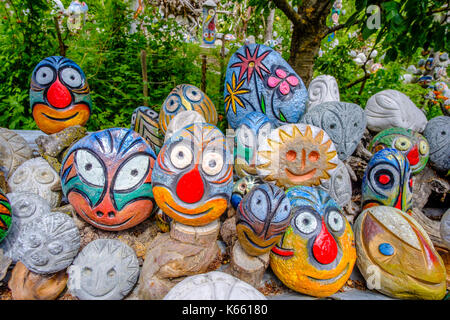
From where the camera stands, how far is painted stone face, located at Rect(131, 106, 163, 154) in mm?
3232

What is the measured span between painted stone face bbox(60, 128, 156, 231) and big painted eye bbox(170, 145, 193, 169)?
355 mm

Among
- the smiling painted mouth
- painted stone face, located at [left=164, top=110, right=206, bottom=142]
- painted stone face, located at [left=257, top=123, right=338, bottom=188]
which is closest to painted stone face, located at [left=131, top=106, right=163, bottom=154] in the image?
painted stone face, located at [left=164, top=110, right=206, bottom=142]

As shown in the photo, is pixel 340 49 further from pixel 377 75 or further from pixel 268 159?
pixel 268 159

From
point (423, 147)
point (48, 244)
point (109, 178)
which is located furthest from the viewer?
point (423, 147)

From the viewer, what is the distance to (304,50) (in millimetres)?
4008

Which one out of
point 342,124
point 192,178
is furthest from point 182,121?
point 342,124

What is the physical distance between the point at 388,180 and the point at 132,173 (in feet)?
7.52

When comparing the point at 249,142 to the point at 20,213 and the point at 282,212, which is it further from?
the point at 20,213

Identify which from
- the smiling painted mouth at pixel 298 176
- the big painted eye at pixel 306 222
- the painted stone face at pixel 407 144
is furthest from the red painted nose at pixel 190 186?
the painted stone face at pixel 407 144

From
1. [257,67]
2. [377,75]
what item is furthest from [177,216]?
[377,75]

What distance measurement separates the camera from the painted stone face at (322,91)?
359 centimetres

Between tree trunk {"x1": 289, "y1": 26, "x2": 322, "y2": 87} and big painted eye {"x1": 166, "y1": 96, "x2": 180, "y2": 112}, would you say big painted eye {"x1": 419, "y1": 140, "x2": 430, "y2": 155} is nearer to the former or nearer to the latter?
tree trunk {"x1": 289, "y1": 26, "x2": 322, "y2": 87}

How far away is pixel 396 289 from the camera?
227 cm

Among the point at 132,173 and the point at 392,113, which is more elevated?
the point at 392,113
